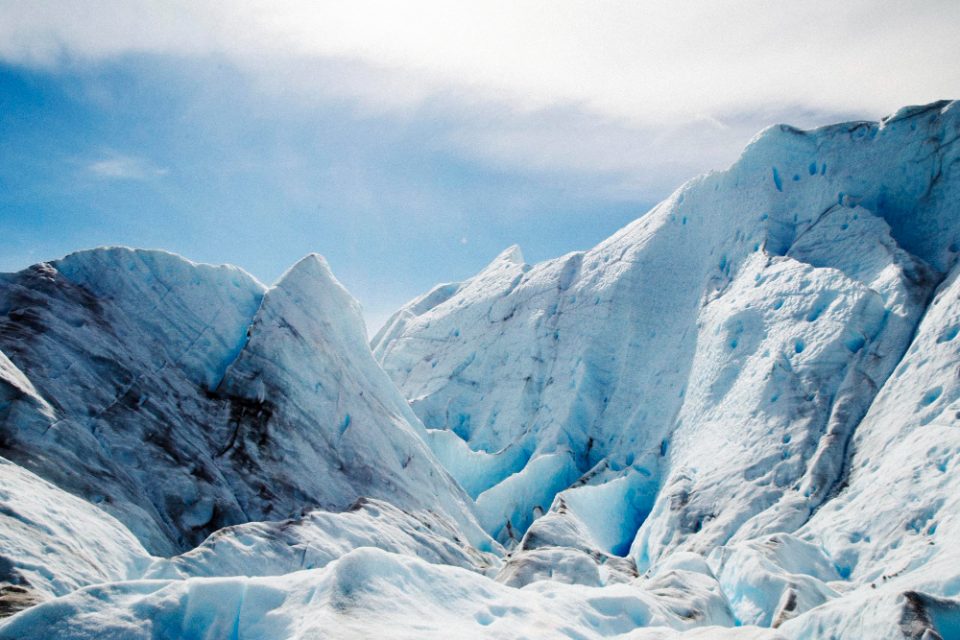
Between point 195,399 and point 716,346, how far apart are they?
20148 millimetres

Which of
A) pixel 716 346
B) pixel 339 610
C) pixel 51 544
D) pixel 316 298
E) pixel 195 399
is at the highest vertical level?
pixel 316 298

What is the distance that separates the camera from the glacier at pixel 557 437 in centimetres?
→ 1030

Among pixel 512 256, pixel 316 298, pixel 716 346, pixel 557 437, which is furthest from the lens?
pixel 512 256

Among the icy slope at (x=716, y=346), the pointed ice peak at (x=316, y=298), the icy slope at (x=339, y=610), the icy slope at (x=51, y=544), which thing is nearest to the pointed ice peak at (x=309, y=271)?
the pointed ice peak at (x=316, y=298)

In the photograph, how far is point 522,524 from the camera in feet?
99.8

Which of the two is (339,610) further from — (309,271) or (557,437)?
(557,437)

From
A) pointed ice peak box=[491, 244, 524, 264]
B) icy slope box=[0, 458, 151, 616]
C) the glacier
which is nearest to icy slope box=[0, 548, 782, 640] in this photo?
the glacier

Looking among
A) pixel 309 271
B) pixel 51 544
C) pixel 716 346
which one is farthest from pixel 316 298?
pixel 51 544

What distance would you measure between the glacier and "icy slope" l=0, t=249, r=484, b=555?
90 millimetres

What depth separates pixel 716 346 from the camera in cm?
2936

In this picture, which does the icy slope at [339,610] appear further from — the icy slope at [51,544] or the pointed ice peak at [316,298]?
the pointed ice peak at [316,298]

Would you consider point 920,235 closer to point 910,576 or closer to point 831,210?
point 831,210

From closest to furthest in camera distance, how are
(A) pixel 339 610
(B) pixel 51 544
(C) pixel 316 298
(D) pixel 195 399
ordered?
(A) pixel 339 610 < (B) pixel 51 544 < (D) pixel 195 399 < (C) pixel 316 298

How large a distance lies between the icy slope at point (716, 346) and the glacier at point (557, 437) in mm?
130
